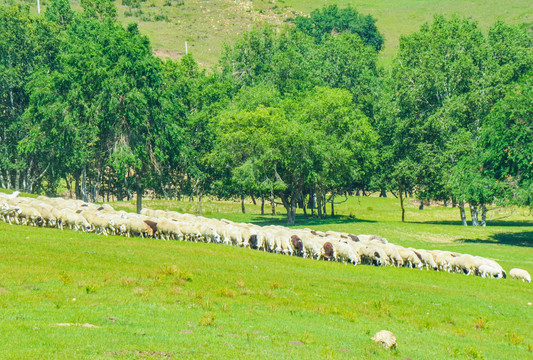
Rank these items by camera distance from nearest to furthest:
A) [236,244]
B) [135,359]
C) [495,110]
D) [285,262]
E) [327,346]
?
[135,359]
[327,346]
[285,262]
[236,244]
[495,110]

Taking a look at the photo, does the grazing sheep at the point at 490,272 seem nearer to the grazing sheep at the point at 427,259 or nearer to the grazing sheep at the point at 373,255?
the grazing sheep at the point at 427,259

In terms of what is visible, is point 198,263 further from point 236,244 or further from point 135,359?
point 135,359

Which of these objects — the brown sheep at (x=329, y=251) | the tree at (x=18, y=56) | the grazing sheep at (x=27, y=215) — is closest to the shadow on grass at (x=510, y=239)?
the brown sheep at (x=329, y=251)

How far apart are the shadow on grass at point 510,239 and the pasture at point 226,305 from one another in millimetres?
22491

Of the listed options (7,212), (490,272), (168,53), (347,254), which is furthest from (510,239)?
(168,53)

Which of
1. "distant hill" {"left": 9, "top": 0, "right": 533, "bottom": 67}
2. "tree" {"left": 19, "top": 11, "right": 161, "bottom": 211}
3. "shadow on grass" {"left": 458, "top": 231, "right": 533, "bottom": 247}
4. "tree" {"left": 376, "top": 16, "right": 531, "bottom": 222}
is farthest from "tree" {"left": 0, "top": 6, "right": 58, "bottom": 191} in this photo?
"distant hill" {"left": 9, "top": 0, "right": 533, "bottom": 67}

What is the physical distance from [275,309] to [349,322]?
7.73 ft

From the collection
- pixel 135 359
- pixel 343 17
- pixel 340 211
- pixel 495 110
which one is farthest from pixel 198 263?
pixel 343 17

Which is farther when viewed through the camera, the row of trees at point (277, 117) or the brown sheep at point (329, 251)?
the row of trees at point (277, 117)

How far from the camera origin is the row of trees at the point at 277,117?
54.9m

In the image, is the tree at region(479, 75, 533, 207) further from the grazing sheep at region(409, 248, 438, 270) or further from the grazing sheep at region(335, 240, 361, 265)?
the grazing sheep at region(335, 240, 361, 265)

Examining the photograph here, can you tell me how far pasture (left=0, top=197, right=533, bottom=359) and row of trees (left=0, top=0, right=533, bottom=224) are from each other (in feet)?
84.2

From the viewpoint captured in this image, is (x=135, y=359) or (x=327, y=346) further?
(x=327, y=346)

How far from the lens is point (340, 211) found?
81.2 metres
